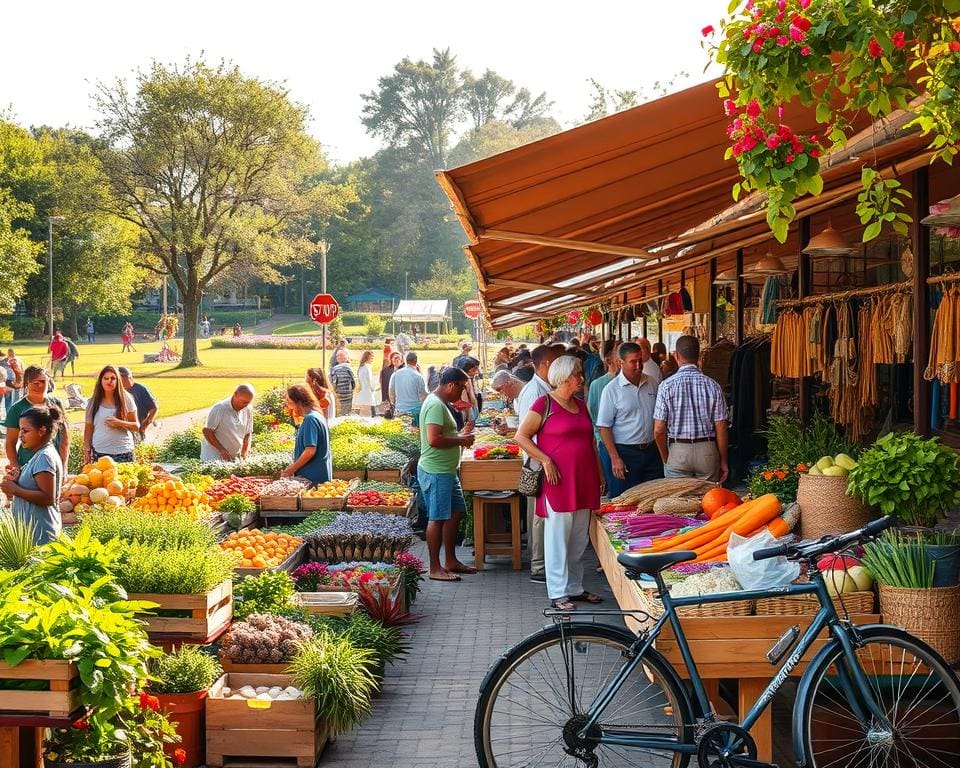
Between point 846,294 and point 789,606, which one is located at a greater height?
point 846,294

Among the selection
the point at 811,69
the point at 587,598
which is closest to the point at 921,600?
the point at 811,69

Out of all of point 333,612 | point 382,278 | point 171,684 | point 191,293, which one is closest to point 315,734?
point 171,684

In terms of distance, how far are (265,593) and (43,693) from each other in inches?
93.6

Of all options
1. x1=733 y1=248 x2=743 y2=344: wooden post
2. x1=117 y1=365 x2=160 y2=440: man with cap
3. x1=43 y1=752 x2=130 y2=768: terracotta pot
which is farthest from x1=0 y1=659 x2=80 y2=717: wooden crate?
x1=733 y1=248 x2=743 y2=344: wooden post

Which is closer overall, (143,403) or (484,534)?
(484,534)

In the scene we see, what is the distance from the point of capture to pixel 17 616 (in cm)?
402

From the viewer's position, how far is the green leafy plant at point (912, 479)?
478 centimetres

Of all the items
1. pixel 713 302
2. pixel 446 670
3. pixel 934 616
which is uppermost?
pixel 713 302

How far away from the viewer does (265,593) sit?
624 centimetres

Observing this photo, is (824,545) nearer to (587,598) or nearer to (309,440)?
(587,598)

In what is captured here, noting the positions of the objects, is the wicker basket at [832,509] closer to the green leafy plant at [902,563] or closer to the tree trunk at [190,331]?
the green leafy plant at [902,563]

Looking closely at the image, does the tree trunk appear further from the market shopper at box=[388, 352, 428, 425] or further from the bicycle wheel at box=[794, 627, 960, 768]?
the bicycle wheel at box=[794, 627, 960, 768]

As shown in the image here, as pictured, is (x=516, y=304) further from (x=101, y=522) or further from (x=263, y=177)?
(x=263, y=177)

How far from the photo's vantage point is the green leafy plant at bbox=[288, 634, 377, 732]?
203 inches
